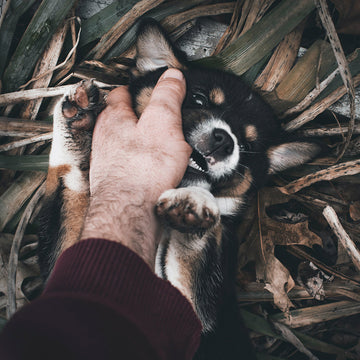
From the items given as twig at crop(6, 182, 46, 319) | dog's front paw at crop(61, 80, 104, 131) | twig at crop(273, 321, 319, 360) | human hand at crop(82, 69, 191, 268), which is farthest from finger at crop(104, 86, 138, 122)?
twig at crop(273, 321, 319, 360)

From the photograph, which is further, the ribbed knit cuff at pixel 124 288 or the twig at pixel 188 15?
the twig at pixel 188 15

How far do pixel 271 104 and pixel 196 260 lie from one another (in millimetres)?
1474

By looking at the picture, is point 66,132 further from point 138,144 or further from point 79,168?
point 138,144

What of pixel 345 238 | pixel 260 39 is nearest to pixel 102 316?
pixel 345 238

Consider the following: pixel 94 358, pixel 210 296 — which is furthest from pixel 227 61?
pixel 94 358

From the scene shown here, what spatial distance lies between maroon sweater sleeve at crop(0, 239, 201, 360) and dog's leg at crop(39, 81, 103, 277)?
85 centimetres

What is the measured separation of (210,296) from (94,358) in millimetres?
1448

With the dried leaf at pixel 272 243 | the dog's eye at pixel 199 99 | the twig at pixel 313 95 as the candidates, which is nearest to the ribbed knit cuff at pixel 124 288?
the dried leaf at pixel 272 243

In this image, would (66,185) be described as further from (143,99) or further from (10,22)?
(10,22)

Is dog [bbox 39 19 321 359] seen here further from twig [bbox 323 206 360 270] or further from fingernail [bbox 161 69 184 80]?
twig [bbox 323 206 360 270]

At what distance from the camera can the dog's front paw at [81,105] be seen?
5.76 feet

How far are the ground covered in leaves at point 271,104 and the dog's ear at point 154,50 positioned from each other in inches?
8.7

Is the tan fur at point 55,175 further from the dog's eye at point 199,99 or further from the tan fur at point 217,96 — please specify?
the tan fur at point 217,96

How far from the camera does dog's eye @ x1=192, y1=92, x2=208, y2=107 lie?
213cm
